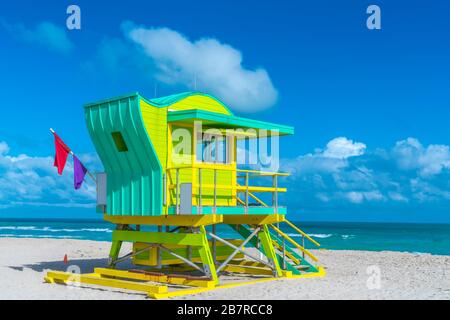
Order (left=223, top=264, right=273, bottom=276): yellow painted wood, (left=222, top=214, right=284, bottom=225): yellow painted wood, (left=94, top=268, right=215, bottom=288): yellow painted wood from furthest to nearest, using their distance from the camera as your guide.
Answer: (left=223, top=264, right=273, bottom=276): yellow painted wood → (left=222, top=214, right=284, bottom=225): yellow painted wood → (left=94, top=268, right=215, bottom=288): yellow painted wood

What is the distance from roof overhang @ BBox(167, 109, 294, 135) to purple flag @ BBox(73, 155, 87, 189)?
4140 mm

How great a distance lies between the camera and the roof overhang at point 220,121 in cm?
1522

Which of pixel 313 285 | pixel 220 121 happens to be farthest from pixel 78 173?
pixel 313 285

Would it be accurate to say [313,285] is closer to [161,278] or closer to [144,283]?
[161,278]

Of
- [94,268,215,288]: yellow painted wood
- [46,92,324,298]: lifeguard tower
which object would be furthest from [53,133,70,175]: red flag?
[94,268,215,288]: yellow painted wood

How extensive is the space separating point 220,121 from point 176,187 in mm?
2125

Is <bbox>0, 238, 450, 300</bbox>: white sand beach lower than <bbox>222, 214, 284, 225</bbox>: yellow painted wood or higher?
lower

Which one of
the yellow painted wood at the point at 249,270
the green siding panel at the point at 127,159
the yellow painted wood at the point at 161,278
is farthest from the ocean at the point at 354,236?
the green siding panel at the point at 127,159

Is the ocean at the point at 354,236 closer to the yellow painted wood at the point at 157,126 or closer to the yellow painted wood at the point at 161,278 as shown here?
the yellow painted wood at the point at 161,278

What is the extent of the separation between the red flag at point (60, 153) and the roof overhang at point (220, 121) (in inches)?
184

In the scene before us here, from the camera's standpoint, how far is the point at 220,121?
15.7 meters

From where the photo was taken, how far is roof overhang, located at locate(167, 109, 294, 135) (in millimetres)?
15219

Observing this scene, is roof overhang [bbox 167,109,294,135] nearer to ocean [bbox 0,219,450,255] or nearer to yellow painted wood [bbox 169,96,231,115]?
yellow painted wood [bbox 169,96,231,115]
